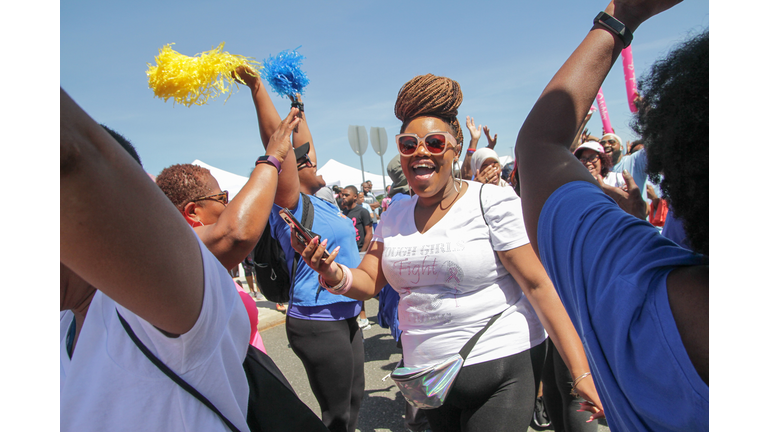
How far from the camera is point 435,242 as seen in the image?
196 centimetres

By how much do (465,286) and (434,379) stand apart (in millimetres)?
432

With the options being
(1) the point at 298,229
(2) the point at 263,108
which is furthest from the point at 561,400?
(2) the point at 263,108

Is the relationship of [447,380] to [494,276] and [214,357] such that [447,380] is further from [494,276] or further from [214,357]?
[214,357]

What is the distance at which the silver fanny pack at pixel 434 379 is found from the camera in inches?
69.9

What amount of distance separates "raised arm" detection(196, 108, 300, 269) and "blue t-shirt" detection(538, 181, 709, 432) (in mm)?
1040

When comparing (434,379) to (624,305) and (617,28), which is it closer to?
(624,305)

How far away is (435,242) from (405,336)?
51 centimetres

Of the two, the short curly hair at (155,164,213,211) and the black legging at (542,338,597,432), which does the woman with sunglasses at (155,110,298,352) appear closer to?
the short curly hair at (155,164,213,211)

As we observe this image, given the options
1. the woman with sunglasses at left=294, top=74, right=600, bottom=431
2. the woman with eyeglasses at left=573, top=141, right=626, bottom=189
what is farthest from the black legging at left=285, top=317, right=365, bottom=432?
the woman with eyeglasses at left=573, top=141, right=626, bottom=189

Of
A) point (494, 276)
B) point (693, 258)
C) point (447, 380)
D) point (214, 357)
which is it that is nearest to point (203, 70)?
point (214, 357)

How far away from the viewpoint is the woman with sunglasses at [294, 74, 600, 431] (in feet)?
5.83

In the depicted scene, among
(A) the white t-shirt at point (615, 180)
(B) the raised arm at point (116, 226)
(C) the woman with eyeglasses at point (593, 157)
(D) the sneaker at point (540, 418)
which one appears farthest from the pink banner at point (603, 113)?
(B) the raised arm at point (116, 226)

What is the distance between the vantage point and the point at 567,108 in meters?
0.96

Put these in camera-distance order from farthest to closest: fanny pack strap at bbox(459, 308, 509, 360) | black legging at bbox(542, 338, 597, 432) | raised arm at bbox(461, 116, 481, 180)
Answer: raised arm at bbox(461, 116, 481, 180)
black legging at bbox(542, 338, 597, 432)
fanny pack strap at bbox(459, 308, 509, 360)
